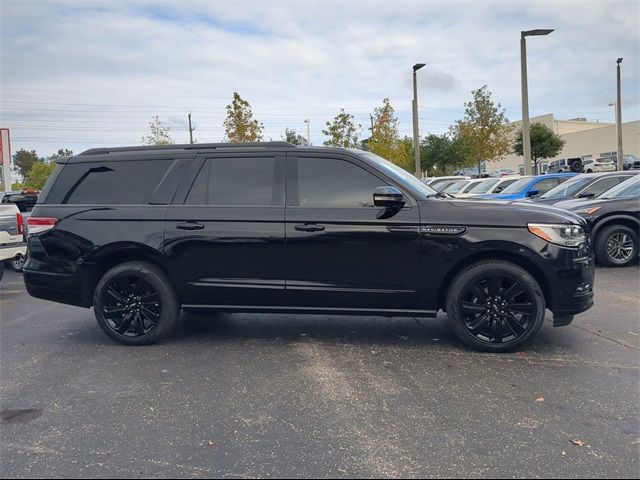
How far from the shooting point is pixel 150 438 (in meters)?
3.42

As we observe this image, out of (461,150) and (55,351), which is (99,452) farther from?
(461,150)

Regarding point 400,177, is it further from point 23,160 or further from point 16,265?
point 23,160

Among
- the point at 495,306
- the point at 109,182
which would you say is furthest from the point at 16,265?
the point at 495,306

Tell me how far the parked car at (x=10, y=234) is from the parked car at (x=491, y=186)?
1247 cm

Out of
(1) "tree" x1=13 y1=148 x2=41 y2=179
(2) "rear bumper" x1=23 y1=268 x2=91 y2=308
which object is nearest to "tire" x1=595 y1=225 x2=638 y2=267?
(2) "rear bumper" x1=23 y1=268 x2=91 y2=308

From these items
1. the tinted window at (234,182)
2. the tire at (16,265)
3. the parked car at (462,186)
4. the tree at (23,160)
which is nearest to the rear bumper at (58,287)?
the tinted window at (234,182)

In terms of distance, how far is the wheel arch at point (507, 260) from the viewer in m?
4.84

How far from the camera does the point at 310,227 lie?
501 cm

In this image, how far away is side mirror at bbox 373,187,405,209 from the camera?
476cm

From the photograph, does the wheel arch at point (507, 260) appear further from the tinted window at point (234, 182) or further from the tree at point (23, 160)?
the tree at point (23, 160)

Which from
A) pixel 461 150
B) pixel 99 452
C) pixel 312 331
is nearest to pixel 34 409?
pixel 99 452

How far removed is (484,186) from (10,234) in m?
14.2

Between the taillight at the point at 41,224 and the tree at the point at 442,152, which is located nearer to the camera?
the taillight at the point at 41,224

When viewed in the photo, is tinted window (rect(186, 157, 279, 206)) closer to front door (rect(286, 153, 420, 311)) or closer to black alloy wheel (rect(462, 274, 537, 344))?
front door (rect(286, 153, 420, 311))
